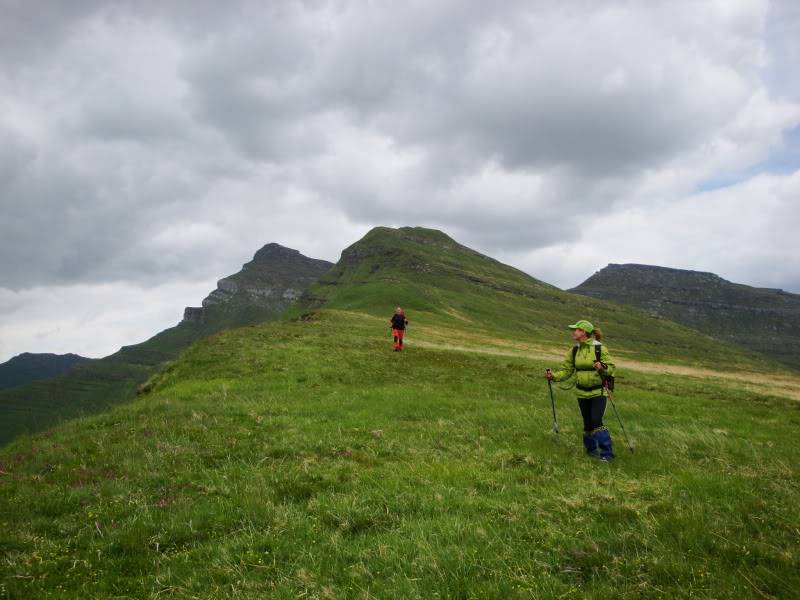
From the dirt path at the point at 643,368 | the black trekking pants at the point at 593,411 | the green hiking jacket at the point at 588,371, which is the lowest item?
the dirt path at the point at 643,368

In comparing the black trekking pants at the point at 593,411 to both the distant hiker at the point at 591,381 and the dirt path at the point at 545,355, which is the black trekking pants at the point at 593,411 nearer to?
the distant hiker at the point at 591,381

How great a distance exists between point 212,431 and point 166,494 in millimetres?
4744

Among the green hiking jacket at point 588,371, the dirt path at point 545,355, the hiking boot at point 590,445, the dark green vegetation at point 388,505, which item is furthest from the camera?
the dirt path at point 545,355

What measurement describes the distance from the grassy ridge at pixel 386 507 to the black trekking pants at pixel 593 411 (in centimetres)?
83

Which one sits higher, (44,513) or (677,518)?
(677,518)

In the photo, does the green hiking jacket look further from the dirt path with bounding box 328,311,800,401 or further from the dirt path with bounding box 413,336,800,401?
the dirt path with bounding box 413,336,800,401

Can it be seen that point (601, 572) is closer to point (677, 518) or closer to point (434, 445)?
point (677, 518)

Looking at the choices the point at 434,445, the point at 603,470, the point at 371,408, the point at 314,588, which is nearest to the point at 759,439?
the point at 603,470

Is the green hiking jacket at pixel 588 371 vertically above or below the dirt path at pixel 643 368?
above

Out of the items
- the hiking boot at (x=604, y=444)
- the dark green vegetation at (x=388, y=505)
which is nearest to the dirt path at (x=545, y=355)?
the dark green vegetation at (x=388, y=505)

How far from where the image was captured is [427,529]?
7.20 m

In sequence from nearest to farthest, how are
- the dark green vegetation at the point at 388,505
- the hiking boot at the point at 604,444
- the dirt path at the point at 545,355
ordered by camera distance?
the dark green vegetation at the point at 388,505, the hiking boot at the point at 604,444, the dirt path at the point at 545,355

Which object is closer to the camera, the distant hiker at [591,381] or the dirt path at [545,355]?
the distant hiker at [591,381]

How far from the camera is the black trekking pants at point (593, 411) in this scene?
12648mm
